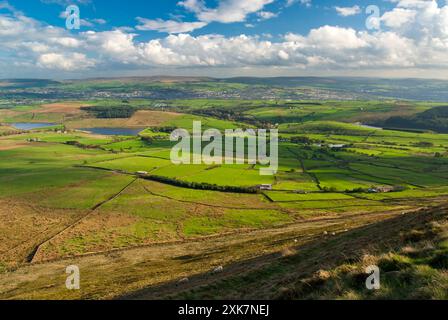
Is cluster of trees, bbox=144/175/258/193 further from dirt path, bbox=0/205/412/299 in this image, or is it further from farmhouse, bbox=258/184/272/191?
dirt path, bbox=0/205/412/299

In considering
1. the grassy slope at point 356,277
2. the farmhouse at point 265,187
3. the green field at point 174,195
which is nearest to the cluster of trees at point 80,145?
the green field at point 174,195

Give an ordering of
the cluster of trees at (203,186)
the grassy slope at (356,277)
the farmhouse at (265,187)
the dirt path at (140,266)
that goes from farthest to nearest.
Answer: the farmhouse at (265,187)
the cluster of trees at (203,186)
the dirt path at (140,266)
the grassy slope at (356,277)

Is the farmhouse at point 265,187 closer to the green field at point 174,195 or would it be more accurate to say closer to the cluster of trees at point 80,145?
the green field at point 174,195

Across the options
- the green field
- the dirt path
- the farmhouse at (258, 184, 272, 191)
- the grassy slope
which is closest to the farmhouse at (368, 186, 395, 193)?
the green field

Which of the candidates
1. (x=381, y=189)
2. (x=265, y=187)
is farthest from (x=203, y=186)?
(x=381, y=189)

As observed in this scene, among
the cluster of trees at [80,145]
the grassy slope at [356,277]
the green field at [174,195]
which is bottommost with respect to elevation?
the green field at [174,195]

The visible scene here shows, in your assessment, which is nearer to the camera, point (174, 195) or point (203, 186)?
point (174, 195)

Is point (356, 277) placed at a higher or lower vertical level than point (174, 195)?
higher

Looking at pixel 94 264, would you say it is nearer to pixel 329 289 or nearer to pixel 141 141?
pixel 329 289

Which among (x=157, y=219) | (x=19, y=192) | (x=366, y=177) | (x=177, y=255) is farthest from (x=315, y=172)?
(x=19, y=192)

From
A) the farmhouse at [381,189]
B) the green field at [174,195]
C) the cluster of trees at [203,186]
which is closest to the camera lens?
the green field at [174,195]

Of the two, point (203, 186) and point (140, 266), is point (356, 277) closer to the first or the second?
point (140, 266)
